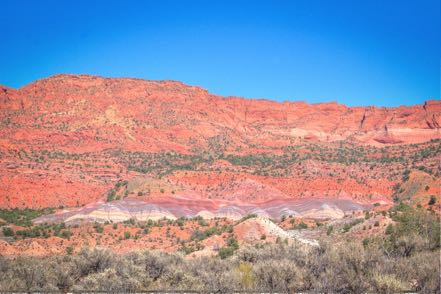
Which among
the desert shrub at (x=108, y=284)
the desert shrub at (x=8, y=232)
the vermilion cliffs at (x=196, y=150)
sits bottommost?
the desert shrub at (x=8, y=232)

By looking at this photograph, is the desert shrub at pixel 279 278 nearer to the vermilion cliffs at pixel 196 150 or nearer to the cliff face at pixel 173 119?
the vermilion cliffs at pixel 196 150

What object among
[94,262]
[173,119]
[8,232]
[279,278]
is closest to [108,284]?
[94,262]

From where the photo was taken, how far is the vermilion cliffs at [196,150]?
82.6 m

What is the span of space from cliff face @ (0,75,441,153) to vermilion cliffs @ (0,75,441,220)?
1.14 ft

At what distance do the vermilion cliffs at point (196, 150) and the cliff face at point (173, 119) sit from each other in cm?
35

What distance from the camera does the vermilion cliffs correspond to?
82.6 metres

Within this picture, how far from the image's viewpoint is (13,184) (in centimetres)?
8394

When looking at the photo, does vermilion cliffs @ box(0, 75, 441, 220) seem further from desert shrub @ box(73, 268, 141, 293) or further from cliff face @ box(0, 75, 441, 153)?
desert shrub @ box(73, 268, 141, 293)

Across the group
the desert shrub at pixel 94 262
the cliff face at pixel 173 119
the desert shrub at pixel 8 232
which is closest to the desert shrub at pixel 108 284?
the desert shrub at pixel 94 262

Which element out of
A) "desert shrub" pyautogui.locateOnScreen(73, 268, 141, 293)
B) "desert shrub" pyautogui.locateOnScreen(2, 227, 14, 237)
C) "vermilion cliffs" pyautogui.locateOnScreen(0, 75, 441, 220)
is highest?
"vermilion cliffs" pyautogui.locateOnScreen(0, 75, 441, 220)

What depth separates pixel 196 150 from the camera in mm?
123188

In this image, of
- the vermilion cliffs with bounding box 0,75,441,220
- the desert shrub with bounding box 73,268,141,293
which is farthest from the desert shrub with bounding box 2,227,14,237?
the desert shrub with bounding box 73,268,141,293

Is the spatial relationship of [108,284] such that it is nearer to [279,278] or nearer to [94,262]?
[94,262]

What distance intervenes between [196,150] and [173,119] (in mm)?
15820
